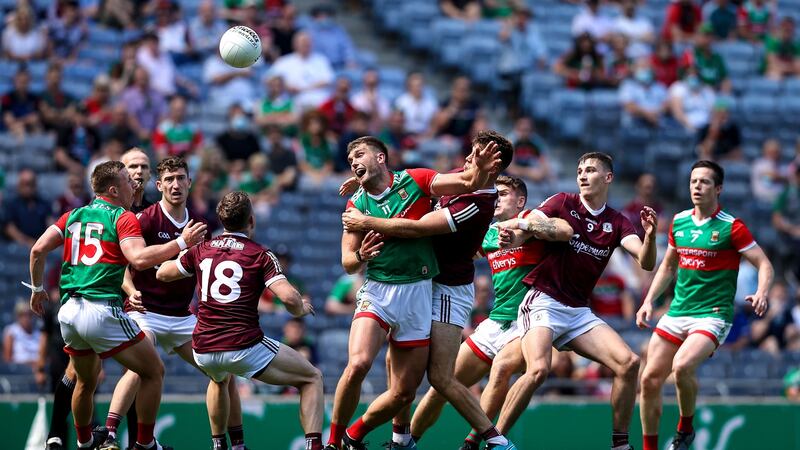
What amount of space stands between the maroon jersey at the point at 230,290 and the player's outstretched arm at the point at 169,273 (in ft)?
0.69

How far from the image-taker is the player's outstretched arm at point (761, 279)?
11.3 m

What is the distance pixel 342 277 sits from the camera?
57.5ft

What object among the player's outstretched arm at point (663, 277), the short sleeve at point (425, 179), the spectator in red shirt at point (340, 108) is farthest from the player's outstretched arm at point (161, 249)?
the spectator in red shirt at point (340, 108)

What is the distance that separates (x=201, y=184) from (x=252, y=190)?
154 centimetres

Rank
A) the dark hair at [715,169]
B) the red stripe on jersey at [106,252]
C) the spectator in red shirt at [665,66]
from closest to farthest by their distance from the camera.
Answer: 1. the red stripe on jersey at [106,252]
2. the dark hair at [715,169]
3. the spectator in red shirt at [665,66]

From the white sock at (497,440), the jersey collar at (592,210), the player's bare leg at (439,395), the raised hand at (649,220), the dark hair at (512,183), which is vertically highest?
the dark hair at (512,183)

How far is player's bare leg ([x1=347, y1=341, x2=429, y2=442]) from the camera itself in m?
10.5

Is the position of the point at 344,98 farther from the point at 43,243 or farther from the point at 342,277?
the point at 43,243

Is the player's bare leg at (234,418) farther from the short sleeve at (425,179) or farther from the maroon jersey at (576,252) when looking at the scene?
the maroon jersey at (576,252)

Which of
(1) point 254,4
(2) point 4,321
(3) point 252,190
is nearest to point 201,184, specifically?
(3) point 252,190

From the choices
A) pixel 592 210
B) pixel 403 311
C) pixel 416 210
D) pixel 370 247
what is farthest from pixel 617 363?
pixel 370 247

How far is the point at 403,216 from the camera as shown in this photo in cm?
1059

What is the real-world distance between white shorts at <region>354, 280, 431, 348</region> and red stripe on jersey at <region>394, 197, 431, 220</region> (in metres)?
0.55

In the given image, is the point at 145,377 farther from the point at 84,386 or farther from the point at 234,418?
the point at 234,418
